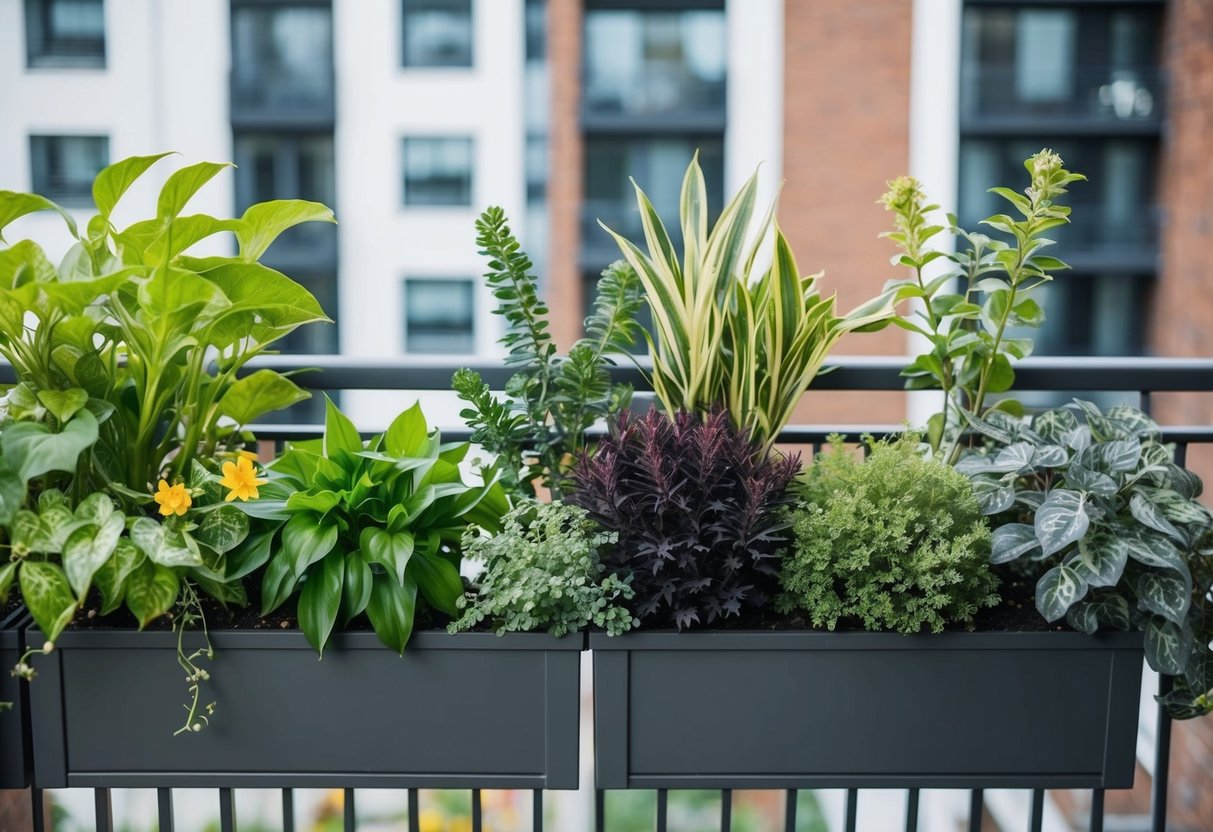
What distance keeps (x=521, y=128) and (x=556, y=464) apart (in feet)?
34.8

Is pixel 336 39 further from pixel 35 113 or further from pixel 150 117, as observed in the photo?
pixel 35 113

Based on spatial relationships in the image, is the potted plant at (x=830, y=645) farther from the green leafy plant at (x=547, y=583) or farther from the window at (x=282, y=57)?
the window at (x=282, y=57)

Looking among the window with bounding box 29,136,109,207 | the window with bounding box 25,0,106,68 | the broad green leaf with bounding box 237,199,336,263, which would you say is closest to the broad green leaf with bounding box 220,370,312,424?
the broad green leaf with bounding box 237,199,336,263

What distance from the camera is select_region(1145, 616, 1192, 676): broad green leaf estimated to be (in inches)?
45.4

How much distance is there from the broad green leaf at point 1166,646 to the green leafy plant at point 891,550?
173 millimetres

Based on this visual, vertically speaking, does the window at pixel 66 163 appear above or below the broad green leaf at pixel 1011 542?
above

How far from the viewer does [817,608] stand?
115 centimetres

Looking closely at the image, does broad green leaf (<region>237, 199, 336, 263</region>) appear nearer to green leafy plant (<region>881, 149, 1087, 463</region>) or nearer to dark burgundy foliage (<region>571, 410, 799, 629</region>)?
dark burgundy foliage (<region>571, 410, 799, 629</region>)

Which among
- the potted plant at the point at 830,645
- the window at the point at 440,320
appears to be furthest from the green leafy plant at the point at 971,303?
the window at the point at 440,320

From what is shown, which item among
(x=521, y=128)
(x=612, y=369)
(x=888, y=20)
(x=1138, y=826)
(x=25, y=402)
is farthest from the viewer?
(x=521, y=128)

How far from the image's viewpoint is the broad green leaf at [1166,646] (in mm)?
1154

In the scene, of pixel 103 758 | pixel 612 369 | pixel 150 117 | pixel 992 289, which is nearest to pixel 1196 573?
pixel 992 289

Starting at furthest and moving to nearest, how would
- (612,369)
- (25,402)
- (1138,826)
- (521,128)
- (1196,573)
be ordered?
(521,128), (1138,826), (612,369), (1196,573), (25,402)

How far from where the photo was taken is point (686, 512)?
3.75ft
